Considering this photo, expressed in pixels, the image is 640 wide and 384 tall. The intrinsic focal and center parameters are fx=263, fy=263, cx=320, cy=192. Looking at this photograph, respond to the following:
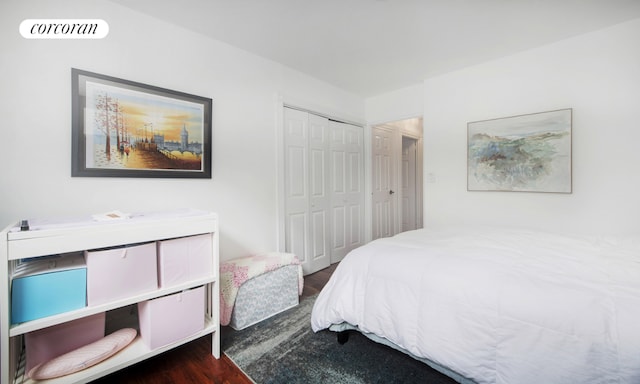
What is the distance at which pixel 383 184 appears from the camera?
4.37 metres

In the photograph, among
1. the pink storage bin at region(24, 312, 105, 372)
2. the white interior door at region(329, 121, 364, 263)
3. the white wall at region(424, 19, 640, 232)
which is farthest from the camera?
the white interior door at region(329, 121, 364, 263)

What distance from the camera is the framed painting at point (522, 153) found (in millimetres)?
2496

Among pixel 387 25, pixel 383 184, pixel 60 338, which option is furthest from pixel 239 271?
pixel 383 184

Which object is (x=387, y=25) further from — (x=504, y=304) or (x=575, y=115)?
(x=504, y=304)

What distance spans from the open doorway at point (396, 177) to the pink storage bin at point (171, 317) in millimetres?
2974

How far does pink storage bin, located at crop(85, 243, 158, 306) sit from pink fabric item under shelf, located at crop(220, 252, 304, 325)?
1.87 ft

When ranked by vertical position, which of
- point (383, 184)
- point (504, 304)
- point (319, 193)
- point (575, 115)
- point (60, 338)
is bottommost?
point (60, 338)

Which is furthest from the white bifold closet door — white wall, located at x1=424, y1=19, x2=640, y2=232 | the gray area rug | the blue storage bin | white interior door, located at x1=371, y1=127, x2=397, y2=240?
the blue storage bin

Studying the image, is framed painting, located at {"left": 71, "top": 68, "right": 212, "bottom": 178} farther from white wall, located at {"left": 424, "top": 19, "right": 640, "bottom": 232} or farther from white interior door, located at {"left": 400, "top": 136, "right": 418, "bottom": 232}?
white interior door, located at {"left": 400, "top": 136, "right": 418, "bottom": 232}

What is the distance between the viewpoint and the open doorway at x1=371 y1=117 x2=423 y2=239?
425cm

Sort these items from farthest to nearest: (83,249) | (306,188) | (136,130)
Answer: (306,188) < (136,130) < (83,249)

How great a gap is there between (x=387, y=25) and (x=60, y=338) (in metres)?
2.97

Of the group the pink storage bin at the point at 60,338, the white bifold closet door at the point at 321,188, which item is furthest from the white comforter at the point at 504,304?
the white bifold closet door at the point at 321,188

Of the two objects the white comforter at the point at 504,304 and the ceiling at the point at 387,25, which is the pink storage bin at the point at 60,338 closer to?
the white comforter at the point at 504,304
